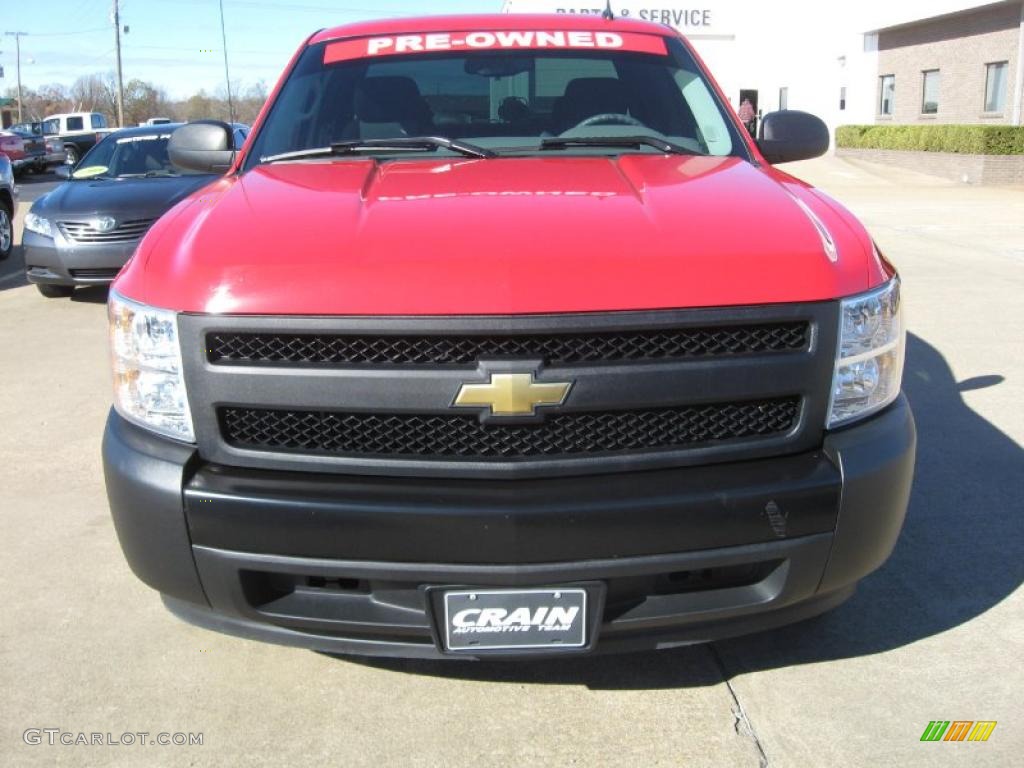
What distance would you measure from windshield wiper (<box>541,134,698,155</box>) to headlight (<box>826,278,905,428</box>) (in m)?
1.13

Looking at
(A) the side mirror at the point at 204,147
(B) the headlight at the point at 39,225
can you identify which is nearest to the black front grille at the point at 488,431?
(A) the side mirror at the point at 204,147

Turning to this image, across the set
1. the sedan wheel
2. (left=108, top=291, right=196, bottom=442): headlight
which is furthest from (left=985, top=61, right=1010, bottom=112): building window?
(left=108, top=291, right=196, bottom=442): headlight

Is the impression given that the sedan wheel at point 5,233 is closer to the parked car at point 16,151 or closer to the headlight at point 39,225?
the headlight at point 39,225

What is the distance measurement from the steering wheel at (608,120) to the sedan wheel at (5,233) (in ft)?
32.8

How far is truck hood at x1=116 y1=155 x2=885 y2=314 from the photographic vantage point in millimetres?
2320

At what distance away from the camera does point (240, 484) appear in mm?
2406

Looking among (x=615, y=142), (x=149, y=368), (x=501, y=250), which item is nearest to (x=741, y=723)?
(x=501, y=250)

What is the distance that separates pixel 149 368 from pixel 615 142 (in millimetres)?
1838

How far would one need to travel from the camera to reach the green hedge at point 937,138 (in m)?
22.0

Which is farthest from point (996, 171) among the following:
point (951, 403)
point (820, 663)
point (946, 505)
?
point (820, 663)

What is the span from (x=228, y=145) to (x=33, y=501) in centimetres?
174

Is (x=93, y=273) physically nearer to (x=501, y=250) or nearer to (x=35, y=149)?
(x=501, y=250)

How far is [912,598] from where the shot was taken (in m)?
3.35

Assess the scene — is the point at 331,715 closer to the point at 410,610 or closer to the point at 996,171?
the point at 410,610
